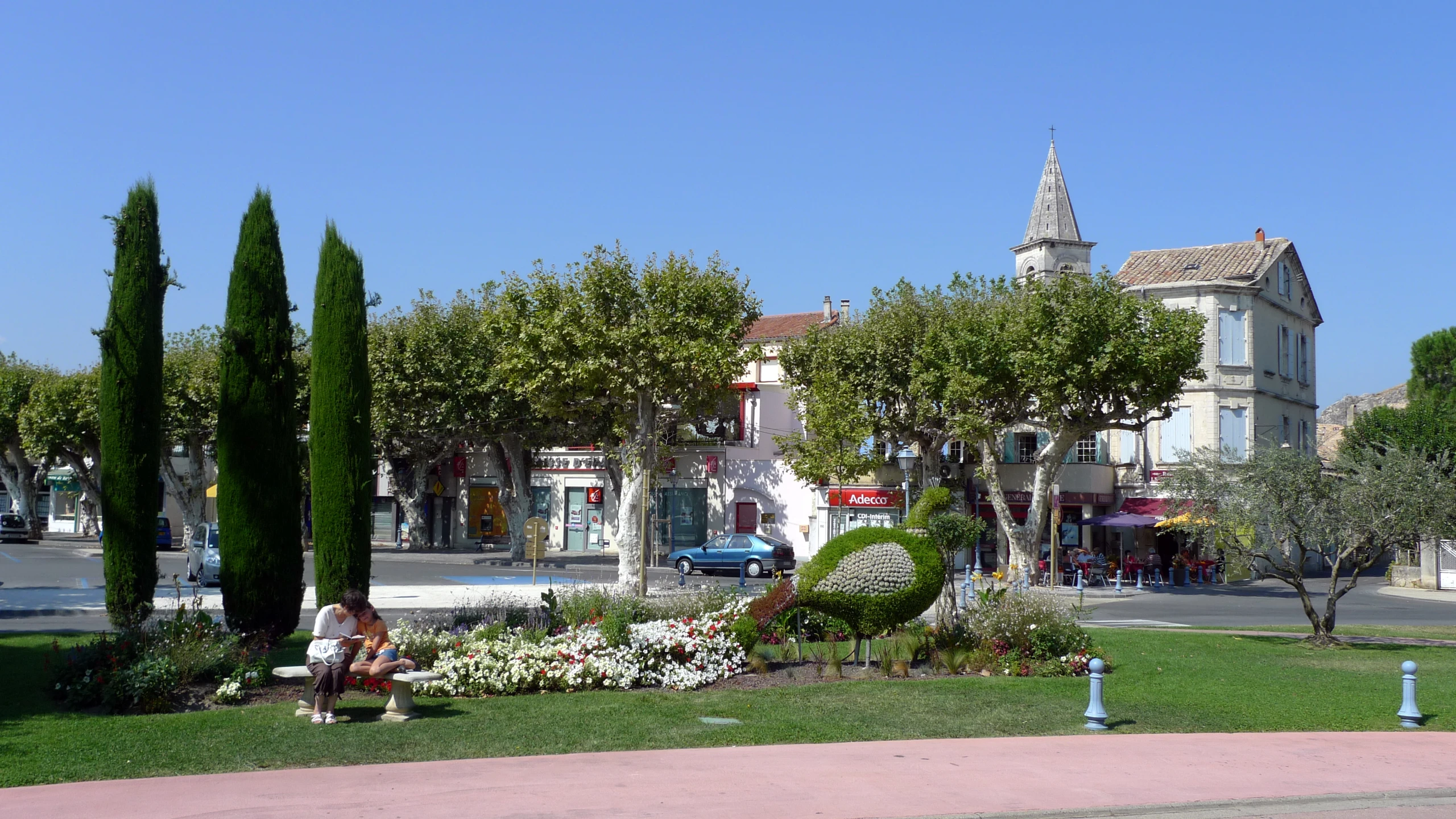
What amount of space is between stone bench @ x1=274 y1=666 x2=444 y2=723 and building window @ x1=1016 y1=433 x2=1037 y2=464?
113 ft

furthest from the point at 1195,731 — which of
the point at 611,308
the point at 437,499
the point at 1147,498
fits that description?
the point at 437,499

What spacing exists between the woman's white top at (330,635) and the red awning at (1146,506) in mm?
33815

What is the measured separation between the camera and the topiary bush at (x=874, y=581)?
1351 cm

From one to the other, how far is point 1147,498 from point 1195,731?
107ft

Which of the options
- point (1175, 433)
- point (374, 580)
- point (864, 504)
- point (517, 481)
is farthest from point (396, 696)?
point (1175, 433)

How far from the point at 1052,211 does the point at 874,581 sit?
3735cm

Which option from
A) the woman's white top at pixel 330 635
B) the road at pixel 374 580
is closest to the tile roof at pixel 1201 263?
the road at pixel 374 580

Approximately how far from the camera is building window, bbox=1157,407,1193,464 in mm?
42250

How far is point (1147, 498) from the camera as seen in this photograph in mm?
41625

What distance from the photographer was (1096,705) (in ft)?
35.1

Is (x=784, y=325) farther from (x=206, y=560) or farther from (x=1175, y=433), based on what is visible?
(x=206, y=560)

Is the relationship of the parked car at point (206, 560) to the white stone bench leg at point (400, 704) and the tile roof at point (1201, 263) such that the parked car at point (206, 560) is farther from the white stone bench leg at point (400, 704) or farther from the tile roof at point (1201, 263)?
the tile roof at point (1201, 263)

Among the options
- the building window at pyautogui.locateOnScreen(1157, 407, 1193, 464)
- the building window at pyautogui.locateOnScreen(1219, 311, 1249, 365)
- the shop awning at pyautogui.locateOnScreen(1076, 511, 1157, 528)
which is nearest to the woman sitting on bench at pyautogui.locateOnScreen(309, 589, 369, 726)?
the shop awning at pyautogui.locateOnScreen(1076, 511, 1157, 528)

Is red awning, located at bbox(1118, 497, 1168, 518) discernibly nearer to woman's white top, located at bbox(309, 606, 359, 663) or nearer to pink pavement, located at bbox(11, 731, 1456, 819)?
pink pavement, located at bbox(11, 731, 1456, 819)
